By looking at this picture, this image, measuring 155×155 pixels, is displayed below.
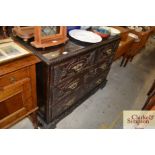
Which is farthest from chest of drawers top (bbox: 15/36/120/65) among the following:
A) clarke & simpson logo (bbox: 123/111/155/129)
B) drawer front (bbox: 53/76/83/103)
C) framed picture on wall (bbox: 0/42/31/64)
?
clarke & simpson logo (bbox: 123/111/155/129)

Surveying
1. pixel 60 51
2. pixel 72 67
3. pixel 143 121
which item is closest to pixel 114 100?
pixel 143 121

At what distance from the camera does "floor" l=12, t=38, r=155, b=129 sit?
1.81 m

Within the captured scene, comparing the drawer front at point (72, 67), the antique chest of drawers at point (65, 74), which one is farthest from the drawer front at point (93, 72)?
the drawer front at point (72, 67)

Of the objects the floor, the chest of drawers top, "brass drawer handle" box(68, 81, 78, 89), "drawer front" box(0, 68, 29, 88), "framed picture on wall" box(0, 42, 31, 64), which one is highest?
"framed picture on wall" box(0, 42, 31, 64)

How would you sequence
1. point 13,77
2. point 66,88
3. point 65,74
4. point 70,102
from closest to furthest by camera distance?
point 13,77 < point 65,74 < point 66,88 < point 70,102

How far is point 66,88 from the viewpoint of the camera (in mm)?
1433

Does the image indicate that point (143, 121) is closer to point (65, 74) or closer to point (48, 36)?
point (65, 74)

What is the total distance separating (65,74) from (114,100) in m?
1.21

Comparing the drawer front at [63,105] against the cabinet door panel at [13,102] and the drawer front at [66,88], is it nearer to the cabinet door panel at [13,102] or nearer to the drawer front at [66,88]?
the drawer front at [66,88]

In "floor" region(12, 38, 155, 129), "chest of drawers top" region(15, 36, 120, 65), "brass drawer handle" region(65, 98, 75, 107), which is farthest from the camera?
"floor" region(12, 38, 155, 129)

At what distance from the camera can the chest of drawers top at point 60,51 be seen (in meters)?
1.10

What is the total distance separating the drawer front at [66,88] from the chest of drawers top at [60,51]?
0.29 metres

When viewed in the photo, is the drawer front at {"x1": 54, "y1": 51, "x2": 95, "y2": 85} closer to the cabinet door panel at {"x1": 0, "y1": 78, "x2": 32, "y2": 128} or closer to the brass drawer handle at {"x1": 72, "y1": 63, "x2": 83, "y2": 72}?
the brass drawer handle at {"x1": 72, "y1": 63, "x2": 83, "y2": 72}
